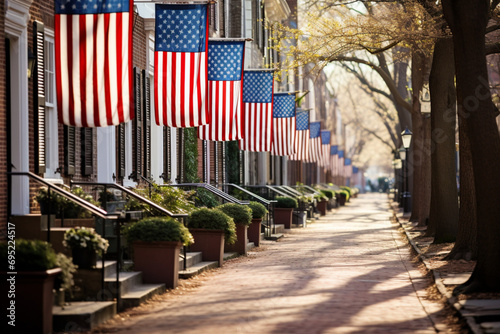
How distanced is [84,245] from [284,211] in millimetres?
22141

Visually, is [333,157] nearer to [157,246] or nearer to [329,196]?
[329,196]

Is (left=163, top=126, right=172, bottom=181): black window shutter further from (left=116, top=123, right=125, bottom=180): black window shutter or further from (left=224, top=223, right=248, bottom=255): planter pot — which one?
(left=116, top=123, right=125, bottom=180): black window shutter

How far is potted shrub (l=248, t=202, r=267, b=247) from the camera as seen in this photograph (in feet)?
75.3

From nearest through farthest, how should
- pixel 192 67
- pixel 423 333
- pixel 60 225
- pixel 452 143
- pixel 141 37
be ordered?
pixel 423 333
pixel 60 225
pixel 192 67
pixel 141 37
pixel 452 143

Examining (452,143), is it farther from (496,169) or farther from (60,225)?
(60,225)

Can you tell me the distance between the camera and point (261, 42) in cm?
3903

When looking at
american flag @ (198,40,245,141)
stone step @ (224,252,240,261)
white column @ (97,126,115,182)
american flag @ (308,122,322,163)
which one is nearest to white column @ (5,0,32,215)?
white column @ (97,126,115,182)

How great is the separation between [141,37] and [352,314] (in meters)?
11.2

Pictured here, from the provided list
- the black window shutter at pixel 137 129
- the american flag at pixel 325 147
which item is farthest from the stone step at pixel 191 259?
the american flag at pixel 325 147

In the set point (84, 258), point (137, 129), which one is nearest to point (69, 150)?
point (84, 258)

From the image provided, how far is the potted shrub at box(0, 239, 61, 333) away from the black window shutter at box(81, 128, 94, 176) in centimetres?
698

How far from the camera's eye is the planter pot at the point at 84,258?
11.3 metres

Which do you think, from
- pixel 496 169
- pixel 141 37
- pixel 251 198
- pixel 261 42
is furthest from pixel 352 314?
pixel 261 42

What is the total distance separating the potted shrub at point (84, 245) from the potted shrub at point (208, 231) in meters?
6.15
